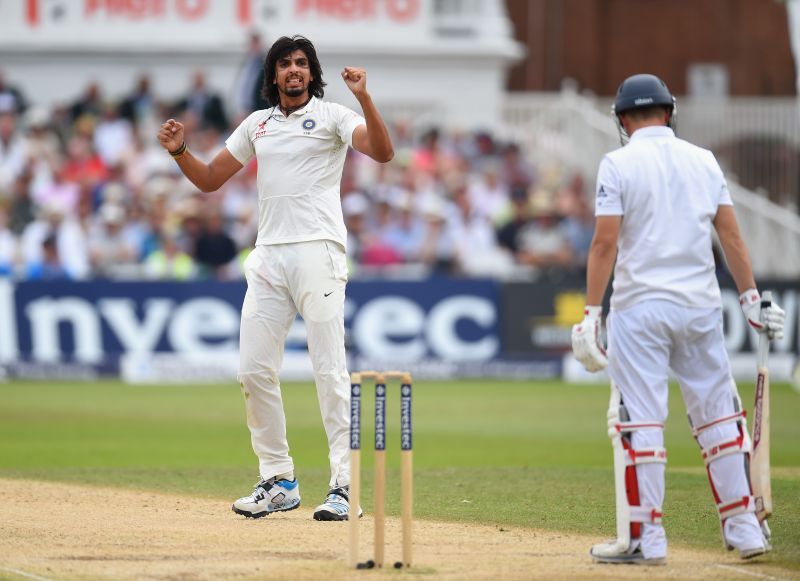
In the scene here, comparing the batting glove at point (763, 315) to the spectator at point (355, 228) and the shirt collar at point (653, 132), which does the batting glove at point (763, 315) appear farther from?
the spectator at point (355, 228)

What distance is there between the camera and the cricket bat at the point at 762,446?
771cm

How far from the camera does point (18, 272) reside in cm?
2005

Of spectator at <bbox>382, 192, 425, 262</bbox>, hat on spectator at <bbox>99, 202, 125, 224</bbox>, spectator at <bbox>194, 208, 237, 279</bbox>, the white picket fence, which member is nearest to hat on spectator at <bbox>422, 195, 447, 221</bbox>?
spectator at <bbox>382, 192, 425, 262</bbox>

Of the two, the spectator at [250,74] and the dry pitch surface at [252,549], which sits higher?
the spectator at [250,74]

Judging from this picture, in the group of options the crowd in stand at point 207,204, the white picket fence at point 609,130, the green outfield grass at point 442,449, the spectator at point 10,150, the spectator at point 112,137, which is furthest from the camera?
the white picket fence at point 609,130

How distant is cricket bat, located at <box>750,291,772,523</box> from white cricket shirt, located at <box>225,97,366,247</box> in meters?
2.26

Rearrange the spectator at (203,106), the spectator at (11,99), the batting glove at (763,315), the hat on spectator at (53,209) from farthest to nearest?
the spectator at (11,99) < the spectator at (203,106) < the hat on spectator at (53,209) < the batting glove at (763,315)

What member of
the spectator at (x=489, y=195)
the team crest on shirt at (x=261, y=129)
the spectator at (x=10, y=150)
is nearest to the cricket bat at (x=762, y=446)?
the team crest on shirt at (x=261, y=129)

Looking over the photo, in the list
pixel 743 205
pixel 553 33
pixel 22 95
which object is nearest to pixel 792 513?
pixel 743 205

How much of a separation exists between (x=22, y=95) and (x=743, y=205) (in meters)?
11.0

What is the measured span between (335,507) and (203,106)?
Result: 15809 mm

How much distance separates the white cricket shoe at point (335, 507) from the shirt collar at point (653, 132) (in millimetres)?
2434

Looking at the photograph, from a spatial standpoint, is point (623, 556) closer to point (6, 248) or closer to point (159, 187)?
point (6, 248)

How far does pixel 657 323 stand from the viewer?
729cm
